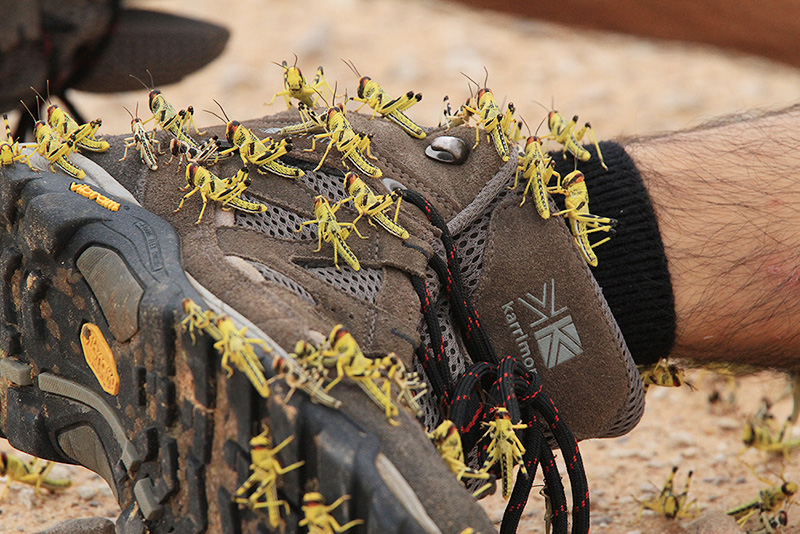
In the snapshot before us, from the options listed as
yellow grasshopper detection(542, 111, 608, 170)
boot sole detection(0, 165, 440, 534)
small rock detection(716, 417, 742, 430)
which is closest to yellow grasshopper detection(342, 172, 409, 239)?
boot sole detection(0, 165, 440, 534)

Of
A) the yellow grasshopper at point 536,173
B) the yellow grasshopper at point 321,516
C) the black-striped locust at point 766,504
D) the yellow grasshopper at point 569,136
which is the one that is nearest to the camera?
the yellow grasshopper at point 321,516

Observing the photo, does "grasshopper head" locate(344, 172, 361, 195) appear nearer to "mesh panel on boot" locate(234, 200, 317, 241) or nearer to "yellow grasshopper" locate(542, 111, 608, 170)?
"mesh panel on boot" locate(234, 200, 317, 241)

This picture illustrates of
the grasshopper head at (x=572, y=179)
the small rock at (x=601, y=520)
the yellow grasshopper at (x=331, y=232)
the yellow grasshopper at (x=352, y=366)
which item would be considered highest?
the grasshopper head at (x=572, y=179)

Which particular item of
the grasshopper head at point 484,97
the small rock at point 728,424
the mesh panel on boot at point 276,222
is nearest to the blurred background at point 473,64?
the small rock at point 728,424

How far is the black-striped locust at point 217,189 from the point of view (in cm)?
110

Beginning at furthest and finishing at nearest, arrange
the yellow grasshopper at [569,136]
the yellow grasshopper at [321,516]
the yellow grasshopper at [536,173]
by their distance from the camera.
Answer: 1. the yellow grasshopper at [569,136]
2. the yellow grasshopper at [536,173]
3. the yellow grasshopper at [321,516]

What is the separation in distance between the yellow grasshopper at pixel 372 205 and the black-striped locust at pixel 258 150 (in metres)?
0.08

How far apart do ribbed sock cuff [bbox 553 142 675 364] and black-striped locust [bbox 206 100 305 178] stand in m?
0.39

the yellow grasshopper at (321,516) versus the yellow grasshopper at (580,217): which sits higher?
the yellow grasshopper at (580,217)

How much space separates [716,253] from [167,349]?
30.5 inches

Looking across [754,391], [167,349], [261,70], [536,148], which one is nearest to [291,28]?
[261,70]

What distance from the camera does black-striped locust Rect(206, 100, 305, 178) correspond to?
3.80 feet

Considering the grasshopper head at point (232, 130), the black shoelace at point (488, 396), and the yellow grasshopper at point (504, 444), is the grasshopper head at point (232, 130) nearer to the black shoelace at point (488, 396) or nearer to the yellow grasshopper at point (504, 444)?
the black shoelace at point (488, 396)

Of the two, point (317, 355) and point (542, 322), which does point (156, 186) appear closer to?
point (317, 355)
